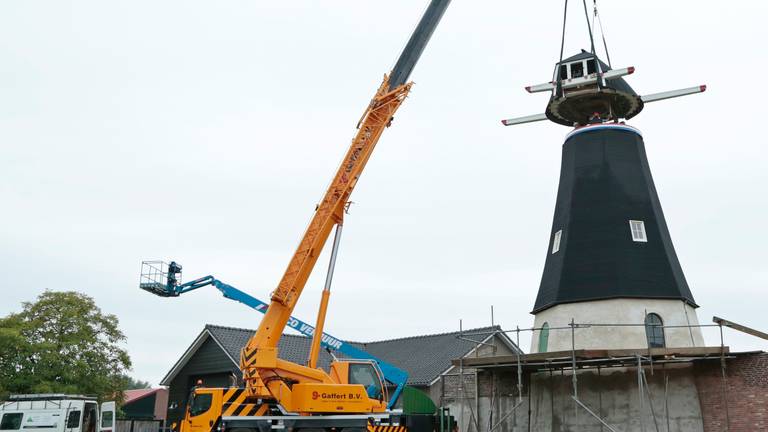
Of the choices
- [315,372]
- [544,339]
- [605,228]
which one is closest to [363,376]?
[315,372]

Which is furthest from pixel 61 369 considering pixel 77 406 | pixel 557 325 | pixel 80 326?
pixel 557 325

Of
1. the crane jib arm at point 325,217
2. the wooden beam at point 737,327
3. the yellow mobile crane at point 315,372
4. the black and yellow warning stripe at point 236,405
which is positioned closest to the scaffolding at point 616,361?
the wooden beam at point 737,327

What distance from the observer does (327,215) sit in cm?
1841

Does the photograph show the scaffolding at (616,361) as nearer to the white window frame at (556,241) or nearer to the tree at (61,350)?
the white window frame at (556,241)

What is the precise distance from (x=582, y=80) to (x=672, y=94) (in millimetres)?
2939

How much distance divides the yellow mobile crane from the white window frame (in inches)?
276

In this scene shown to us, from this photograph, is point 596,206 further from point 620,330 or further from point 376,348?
point 376,348

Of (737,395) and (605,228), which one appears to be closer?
(737,395)

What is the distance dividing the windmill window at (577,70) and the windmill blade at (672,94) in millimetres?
2163

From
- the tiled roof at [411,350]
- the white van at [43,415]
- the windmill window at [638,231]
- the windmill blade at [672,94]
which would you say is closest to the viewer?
the white van at [43,415]

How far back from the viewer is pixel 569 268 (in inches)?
833

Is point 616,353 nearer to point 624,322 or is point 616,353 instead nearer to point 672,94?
point 624,322

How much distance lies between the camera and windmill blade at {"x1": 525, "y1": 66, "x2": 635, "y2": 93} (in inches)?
842

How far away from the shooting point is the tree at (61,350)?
24.6 meters
